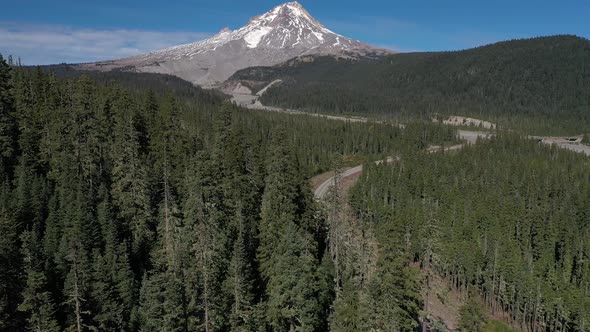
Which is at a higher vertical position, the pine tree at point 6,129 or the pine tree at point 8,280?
the pine tree at point 6,129

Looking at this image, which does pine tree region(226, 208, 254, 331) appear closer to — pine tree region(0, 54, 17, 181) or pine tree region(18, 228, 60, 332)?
pine tree region(18, 228, 60, 332)

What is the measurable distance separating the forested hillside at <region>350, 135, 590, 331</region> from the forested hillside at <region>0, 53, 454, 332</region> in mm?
8955

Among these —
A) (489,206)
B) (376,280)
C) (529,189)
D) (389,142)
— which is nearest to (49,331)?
(376,280)

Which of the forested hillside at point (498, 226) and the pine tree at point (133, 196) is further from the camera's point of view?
the forested hillside at point (498, 226)

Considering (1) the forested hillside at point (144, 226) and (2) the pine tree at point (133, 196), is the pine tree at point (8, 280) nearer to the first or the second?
(1) the forested hillside at point (144, 226)

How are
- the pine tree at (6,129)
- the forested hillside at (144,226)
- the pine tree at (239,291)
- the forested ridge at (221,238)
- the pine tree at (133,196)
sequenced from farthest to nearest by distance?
the pine tree at (6,129)
the pine tree at (133,196)
the pine tree at (239,291)
the forested hillside at (144,226)
the forested ridge at (221,238)

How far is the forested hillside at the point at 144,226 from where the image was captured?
37938mm

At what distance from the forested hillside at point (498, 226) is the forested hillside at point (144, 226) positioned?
8.95m

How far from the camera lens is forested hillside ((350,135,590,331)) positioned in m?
67.4

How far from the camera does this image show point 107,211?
52812 mm

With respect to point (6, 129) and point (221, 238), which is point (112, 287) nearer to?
point (221, 238)

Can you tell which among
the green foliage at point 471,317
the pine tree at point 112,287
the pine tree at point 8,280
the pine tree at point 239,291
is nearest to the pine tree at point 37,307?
the pine tree at point 8,280

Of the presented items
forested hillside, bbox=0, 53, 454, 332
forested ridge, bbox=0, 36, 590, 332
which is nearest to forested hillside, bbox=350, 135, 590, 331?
forested ridge, bbox=0, 36, 590, 332

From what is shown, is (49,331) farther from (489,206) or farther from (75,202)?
(489,206)
